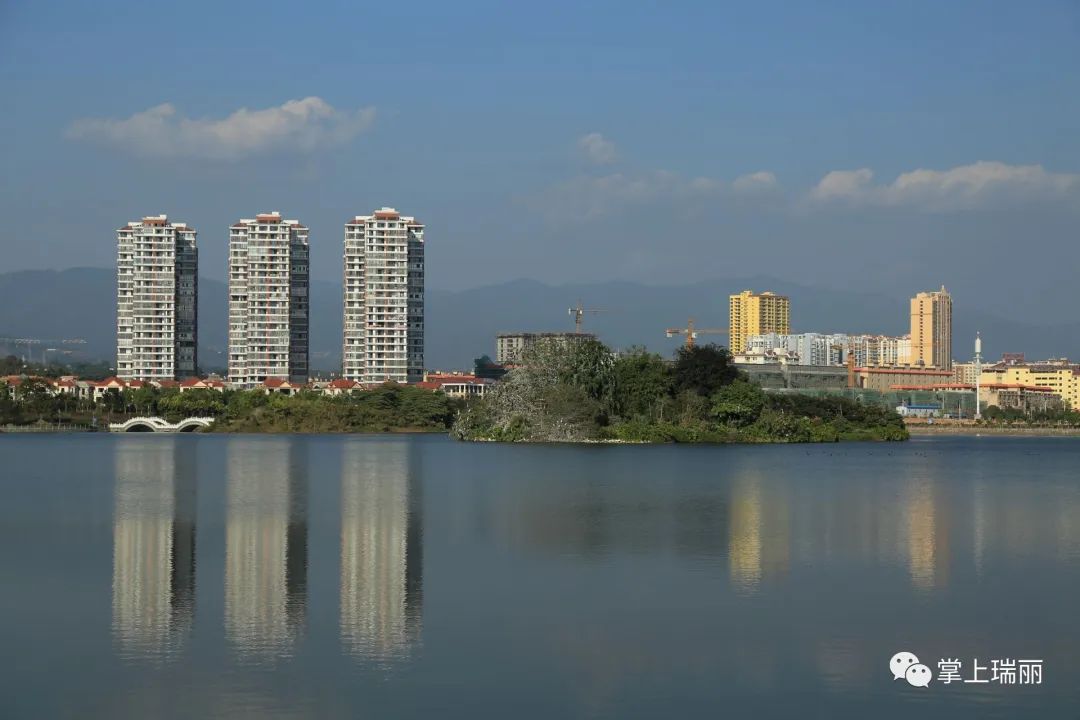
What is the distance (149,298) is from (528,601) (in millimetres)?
84215

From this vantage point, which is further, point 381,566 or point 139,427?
point 139,427

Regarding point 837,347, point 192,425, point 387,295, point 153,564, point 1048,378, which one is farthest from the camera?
point 837,347

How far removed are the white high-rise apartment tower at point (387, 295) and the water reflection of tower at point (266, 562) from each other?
204ft

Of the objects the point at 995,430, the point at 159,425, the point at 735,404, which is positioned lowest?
the point at 995,430

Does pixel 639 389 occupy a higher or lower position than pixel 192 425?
higher

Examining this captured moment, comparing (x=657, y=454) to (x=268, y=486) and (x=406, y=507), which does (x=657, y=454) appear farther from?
(x=406, y=507)

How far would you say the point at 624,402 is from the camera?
5016cm

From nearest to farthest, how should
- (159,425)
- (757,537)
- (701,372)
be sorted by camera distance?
(757,537), (701,372), (159,425)

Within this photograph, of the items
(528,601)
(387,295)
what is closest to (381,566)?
(528,601)

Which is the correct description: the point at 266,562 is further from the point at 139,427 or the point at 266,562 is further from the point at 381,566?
the point at 139,427

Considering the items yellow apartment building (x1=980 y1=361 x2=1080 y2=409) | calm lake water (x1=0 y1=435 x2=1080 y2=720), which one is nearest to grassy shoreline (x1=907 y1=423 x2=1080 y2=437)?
yellow apartment building (x1=980 y1=361 x2=1080 y2=409)

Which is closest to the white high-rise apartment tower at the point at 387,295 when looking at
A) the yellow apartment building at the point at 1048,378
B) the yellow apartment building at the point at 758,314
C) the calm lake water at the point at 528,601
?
the calm lake water at the point at 528,601

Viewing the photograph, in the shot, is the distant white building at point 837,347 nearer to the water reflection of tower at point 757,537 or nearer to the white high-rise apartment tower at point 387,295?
the white high-rise apartment tower at point 387,295

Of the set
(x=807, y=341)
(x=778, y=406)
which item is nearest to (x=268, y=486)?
(x=778, y=406)
